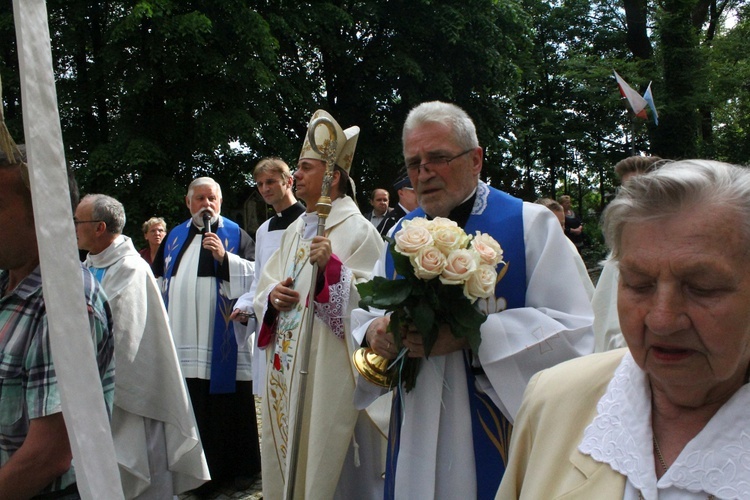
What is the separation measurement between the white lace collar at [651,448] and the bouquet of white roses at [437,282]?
2.85 ft

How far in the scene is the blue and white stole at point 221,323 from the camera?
5.35m

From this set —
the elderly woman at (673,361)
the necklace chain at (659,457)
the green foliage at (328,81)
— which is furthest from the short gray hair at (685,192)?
the green foliage at (328,81)

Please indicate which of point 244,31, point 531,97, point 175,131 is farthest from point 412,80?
point 531,97

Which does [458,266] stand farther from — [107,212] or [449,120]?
[107,212]

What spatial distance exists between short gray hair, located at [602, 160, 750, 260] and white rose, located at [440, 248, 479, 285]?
2.92ft

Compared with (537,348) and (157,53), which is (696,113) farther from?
(537,348)

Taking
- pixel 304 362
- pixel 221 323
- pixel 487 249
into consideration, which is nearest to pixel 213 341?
pixel 221 323

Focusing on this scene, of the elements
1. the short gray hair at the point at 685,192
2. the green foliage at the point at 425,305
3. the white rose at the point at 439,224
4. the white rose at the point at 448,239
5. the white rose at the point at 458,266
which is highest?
the short gray hair at the point at 685,192

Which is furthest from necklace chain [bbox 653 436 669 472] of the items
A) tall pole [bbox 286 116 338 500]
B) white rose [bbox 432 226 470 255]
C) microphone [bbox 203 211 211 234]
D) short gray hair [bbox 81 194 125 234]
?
microphone [bbox 203 211 211 234]

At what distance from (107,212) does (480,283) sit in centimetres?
256

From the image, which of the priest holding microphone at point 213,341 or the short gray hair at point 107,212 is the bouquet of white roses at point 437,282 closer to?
the short gray hair at point 107,212

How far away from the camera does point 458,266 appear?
94.3 inches

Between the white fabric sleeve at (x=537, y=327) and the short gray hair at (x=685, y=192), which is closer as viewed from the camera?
the short gray hair at (x=685, y=192)

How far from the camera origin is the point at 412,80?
18.3 m
